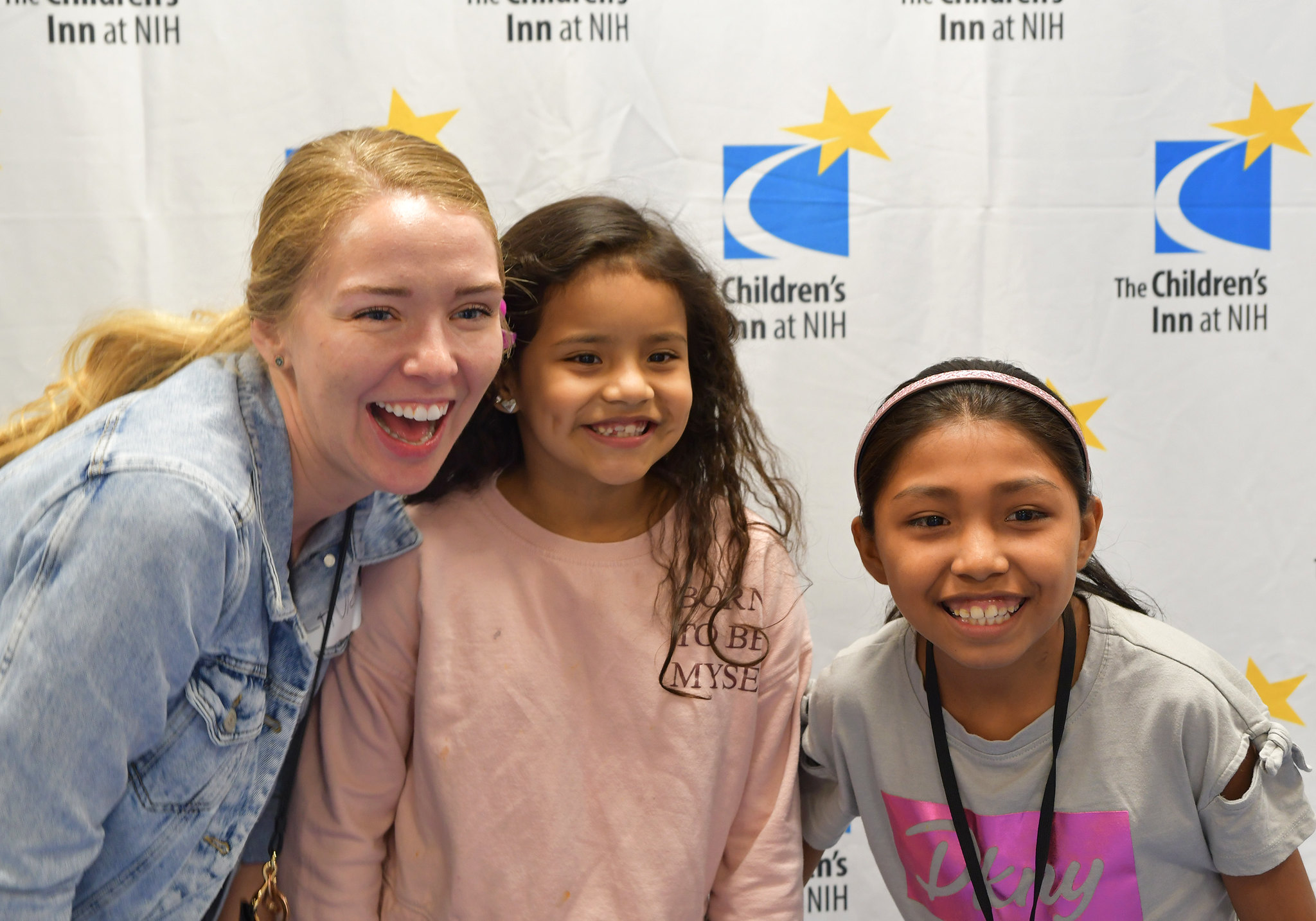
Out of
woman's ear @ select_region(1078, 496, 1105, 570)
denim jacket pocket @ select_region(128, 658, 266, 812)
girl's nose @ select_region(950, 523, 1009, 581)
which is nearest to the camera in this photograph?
denim jacket pocket @ select_region(128, 658, 266, 812)

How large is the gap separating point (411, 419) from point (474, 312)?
0.13 meters

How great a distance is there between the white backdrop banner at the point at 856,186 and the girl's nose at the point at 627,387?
63 centimetres

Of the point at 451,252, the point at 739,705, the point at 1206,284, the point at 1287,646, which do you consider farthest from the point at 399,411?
the point at 1287,646

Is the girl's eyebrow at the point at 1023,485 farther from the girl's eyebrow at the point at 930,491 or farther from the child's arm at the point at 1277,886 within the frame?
the child's arm at the point at 1277,886

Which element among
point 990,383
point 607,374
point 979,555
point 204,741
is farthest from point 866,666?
point 204,741

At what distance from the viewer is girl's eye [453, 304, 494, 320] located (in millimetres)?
1048

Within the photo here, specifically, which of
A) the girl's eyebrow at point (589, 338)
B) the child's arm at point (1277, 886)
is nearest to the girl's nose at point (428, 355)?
the girl's eyebrow at point (589, 338)

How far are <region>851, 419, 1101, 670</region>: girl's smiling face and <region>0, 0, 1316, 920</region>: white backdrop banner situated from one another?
680mm

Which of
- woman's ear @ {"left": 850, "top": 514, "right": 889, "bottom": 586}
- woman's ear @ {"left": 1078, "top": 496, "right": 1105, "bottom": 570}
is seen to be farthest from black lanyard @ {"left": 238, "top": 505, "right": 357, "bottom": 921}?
woman's ear @ {"left": 1078, "top": 496, "right": 1105, "bottom": 570}

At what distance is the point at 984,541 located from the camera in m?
1.10

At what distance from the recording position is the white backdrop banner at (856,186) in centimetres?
172

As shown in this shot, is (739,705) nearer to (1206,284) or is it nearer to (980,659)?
(980,659)

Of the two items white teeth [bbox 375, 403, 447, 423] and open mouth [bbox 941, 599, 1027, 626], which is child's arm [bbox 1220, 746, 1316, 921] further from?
white teeth [bbox 375, 403, 447, 423]

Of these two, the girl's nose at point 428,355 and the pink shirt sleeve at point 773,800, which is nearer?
the girl's nose at point 428,355
